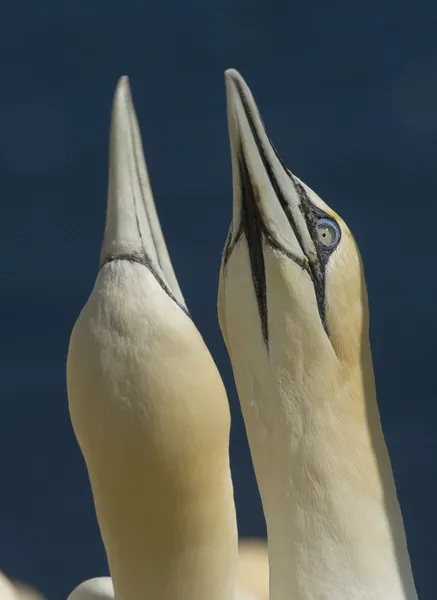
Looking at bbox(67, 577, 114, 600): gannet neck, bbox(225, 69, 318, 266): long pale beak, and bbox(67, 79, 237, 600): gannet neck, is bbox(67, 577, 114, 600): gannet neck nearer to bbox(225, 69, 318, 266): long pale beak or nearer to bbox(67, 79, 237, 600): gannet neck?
bbox(67, 79, 237, 600): gannet neck

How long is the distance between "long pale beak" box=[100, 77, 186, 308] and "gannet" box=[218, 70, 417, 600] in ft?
0.79

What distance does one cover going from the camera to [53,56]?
5.09m

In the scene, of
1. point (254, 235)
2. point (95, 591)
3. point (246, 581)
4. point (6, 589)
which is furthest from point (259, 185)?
point (6, 589)

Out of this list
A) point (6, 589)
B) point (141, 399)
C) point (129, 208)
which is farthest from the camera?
point (6, 589)

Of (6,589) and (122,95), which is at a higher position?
(122,95)

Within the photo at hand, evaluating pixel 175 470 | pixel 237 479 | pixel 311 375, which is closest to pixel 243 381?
pixel 311 375

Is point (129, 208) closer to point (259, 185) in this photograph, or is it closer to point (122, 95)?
point (122, 95)

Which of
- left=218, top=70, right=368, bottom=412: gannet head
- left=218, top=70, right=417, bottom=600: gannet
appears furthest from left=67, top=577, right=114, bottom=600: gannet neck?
left=218, top=70, right=368, bottom=412: gannet head

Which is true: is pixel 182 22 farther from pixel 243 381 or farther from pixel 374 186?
pixel 243 381

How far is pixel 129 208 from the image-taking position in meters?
2.79

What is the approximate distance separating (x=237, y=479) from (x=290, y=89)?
130 centimetres

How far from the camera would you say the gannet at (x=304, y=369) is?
2994 millimetres

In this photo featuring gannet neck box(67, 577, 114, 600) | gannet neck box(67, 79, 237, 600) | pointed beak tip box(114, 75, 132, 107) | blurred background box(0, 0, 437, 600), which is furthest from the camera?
blurred background box(0, 0, 437, 600)

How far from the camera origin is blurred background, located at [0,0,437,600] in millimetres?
4758
